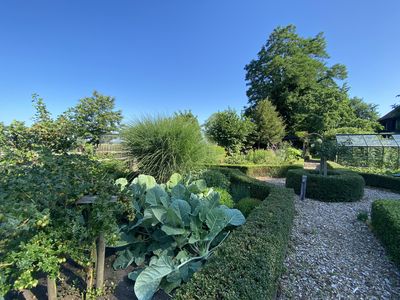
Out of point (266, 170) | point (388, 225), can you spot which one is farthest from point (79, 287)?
point (266, 170)

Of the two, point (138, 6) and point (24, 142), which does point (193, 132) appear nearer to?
point (24, 142)

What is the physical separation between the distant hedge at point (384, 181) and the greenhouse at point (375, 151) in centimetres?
334

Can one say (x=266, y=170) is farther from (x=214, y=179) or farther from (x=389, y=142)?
(x=389, y=142)

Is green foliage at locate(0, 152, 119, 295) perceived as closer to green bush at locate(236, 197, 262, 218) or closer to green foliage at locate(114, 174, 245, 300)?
green foliage at locate(114, 174, 245, 300)

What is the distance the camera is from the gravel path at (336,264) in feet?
6.12

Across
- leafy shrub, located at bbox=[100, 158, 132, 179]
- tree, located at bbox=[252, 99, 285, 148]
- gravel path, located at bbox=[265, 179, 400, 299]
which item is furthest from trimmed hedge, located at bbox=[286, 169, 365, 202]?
tree, located at bbox=[252, 99, 285, 148]

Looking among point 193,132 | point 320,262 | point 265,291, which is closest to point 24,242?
point 265,291

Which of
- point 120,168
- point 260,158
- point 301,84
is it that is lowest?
point 260,158

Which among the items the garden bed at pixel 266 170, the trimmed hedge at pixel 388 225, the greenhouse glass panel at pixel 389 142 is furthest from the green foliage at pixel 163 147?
the greenhouse glass panel at pixel 389 142

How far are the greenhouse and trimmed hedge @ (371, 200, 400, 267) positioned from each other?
310 inches

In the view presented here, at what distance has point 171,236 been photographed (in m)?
2.16

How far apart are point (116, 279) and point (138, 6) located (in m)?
6.51

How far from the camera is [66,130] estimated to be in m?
3.54

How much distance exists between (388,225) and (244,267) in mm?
2371
